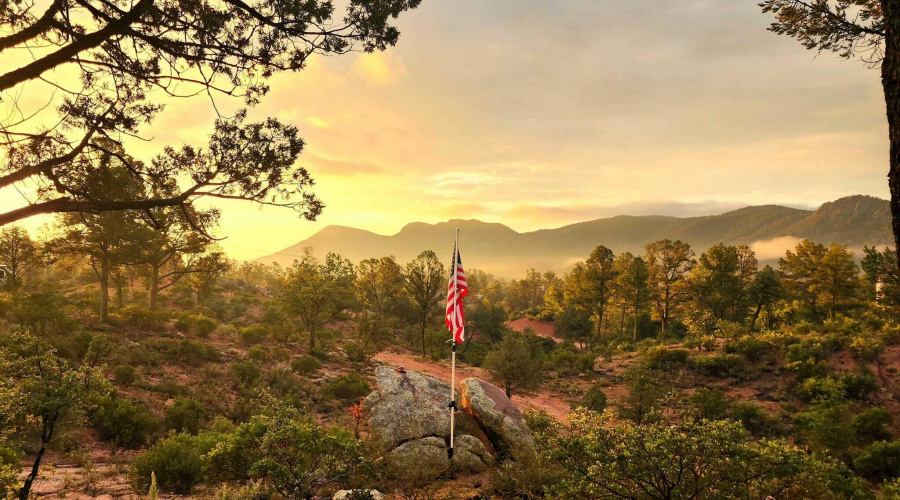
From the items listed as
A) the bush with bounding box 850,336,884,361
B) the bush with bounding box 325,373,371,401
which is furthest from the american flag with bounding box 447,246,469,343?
the bush with bounding box 850,336,884,361

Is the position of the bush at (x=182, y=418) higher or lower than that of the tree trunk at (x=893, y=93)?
lower

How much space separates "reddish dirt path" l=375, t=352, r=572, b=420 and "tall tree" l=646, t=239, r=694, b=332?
1957 centimetres

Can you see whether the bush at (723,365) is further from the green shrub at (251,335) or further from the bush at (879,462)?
the green shrub at (251,335)

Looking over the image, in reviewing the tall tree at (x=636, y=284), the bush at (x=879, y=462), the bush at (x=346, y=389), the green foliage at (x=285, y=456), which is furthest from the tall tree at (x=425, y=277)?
the bush at (x=879, y=462)

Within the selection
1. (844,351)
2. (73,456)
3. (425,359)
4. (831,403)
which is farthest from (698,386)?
(73,456)

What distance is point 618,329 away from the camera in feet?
165

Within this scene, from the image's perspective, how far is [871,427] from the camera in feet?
58.5

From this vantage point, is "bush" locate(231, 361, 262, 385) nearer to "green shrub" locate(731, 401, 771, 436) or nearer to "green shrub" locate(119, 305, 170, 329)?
"green shrub" locate(119, 305, 170, 329)

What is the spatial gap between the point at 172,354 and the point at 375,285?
29865 millimetres

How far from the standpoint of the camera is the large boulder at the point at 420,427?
10.7 meters

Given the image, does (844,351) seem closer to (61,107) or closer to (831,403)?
(831,403)

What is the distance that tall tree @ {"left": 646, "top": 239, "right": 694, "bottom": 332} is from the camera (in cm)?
3797

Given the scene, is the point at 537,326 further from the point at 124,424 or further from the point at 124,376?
the point at 124,424

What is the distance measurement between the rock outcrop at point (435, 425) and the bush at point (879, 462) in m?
14.1
